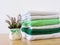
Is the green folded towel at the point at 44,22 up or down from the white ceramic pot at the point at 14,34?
up

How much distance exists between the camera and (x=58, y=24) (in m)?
0.84

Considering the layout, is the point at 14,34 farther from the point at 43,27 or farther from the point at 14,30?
the point at 43,27

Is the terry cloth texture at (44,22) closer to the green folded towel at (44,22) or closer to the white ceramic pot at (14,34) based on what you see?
the green folded towel at (44,22)

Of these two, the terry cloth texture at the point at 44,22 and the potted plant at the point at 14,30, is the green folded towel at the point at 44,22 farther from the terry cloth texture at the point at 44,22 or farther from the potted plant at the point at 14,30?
the potted plant at the point at 14,30

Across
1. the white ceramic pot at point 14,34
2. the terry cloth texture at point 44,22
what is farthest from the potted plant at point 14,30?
the terry cloth texture at point 44,22

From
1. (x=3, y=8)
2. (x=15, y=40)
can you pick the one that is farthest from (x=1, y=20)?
(x=15, y=40)

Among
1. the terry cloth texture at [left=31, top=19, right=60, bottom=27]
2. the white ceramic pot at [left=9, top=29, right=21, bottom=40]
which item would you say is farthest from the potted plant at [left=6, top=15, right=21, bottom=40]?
the terry cloth texture at [left=31, top=19, right=60, bottom=27]

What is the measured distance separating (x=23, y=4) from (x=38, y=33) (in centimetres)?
73

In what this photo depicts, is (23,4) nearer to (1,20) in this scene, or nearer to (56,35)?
(1,20)

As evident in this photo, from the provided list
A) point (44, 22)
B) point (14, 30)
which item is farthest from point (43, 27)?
point (14, 30)

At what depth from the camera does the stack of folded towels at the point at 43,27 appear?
0.74m

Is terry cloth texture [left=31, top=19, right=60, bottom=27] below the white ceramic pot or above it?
above

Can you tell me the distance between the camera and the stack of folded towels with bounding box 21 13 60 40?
0.74 m

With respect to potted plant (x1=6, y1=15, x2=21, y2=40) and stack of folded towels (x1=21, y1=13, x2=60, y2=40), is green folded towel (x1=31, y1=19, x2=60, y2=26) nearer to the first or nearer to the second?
stack of folded towels (x1=21, y1=13, x2=60, y2=40)
